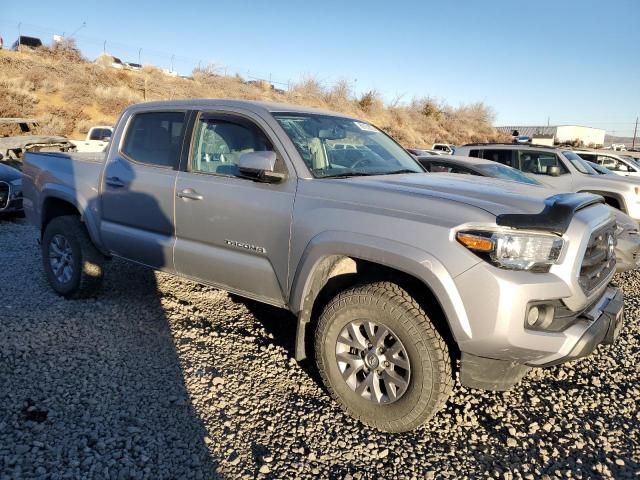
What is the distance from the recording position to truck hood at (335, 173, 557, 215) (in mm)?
2646

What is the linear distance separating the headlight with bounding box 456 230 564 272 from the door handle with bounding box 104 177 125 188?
298 centimetres

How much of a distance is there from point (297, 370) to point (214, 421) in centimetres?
85

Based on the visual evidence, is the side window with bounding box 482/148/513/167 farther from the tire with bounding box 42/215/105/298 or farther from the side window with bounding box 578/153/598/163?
the tire with bounding box 42/215/105/298

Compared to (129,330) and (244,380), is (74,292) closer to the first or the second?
(129,330)

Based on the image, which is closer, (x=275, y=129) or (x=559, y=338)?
(x=559, y=338)

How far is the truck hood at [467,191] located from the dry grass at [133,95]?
24662mm

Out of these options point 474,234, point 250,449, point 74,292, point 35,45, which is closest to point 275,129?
point 474,234

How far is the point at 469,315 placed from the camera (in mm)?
2457

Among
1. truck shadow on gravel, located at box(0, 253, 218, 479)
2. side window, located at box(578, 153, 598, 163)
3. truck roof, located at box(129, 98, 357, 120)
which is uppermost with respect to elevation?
side window, located at box(578, 153, 598, 163)

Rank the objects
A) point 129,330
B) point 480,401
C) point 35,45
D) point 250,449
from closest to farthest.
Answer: point 250,449, point 480,401, point 129,330, point 35,45

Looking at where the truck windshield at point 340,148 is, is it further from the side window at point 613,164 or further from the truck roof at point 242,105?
the side window at point 613,164

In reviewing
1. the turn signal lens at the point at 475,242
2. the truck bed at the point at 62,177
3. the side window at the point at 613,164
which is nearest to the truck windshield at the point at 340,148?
the turn signal lens at the point at 475,242

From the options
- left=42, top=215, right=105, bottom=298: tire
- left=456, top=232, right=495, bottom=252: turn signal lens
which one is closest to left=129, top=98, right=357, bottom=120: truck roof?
left=42, top=215, right=105, bottom=298: tire

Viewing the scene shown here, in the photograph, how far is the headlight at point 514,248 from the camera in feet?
7.95
